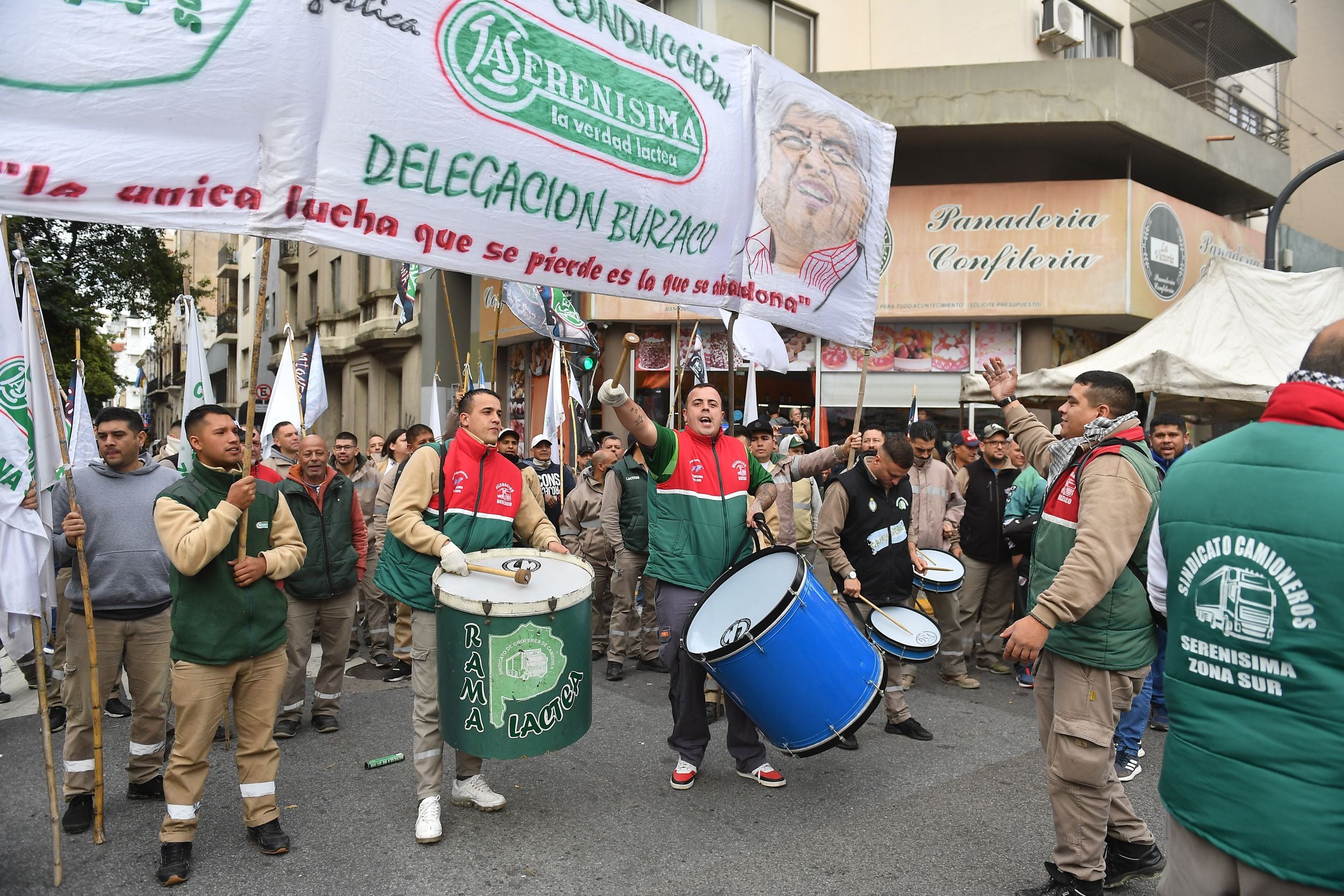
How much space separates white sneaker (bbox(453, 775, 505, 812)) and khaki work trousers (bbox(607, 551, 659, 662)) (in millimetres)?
3065

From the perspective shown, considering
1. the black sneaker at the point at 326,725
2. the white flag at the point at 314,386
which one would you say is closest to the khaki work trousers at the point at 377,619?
the black sneaker at the point at 326,725

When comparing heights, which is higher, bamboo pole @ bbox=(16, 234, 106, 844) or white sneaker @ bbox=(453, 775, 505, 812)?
bamboo pole @ bbox=(16, 234, 106, 844)

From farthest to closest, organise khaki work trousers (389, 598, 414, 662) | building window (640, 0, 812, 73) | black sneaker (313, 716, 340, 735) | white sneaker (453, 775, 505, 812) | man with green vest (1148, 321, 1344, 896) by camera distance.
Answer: building window (640, 0, 812, 73)
khaki work trousers (389, 598, 414, 662)
black sneaker (313, 716, 340, 735)
white sneaker (453, 775, 505, 812)
man with green vest (1148, 321, 1344, 896)

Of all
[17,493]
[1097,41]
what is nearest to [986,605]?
[17,493]

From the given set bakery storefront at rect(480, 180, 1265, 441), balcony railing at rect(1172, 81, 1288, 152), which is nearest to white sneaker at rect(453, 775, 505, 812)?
bakery storefront at rect(480, 180, 1265, 441)

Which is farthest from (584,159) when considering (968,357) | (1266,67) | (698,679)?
(1266,67)

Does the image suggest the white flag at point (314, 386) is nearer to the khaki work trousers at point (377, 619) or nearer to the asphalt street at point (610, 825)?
the khaki work trousers at point (377, 619)

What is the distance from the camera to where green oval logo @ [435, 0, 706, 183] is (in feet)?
12.6

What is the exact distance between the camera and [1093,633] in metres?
3.57

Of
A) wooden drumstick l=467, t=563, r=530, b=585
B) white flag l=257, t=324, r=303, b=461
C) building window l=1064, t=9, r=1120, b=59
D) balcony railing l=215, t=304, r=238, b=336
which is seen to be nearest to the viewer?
wooden drumstick l=467, t=563, r=530, b=585

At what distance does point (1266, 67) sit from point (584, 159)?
85.3 feet

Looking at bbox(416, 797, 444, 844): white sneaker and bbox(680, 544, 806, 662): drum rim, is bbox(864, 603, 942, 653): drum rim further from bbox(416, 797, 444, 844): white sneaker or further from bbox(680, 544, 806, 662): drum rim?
bbox(416, 797, 444, 844): white sneaker

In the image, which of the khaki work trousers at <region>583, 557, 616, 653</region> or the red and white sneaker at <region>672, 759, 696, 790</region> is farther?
the khaki work trousers at <region>583, 557, 616, 653</region>

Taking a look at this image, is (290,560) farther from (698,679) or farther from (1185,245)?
(1185,245)
